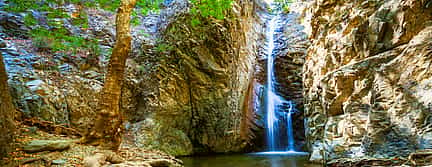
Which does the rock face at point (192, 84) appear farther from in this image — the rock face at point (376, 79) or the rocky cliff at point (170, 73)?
the rock face at point (376, 79)

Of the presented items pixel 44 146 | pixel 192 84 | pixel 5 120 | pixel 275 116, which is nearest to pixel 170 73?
pixel 192 84

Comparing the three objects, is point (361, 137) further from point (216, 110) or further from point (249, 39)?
point (249, 39)

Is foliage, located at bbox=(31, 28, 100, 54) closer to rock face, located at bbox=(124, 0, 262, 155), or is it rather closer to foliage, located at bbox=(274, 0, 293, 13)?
rock face, located at bbox=(124, 0, 262, 155)

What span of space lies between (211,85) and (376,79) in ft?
24.6

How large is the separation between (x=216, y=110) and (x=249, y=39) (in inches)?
197

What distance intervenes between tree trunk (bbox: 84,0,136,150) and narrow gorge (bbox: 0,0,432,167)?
2cm

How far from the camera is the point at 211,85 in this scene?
42.2ft

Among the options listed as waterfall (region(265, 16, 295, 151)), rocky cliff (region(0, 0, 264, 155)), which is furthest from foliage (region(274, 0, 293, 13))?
rocky cliff (region(0, 0, 264, 155))

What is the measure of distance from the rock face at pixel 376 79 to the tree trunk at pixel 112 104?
5441 millimetres

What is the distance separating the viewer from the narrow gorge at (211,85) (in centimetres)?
540

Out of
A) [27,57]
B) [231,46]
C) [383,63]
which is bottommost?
[383,63]

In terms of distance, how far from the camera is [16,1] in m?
7.88

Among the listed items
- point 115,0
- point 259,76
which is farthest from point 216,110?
point 115,0

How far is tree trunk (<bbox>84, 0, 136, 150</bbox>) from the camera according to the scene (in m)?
5.33
